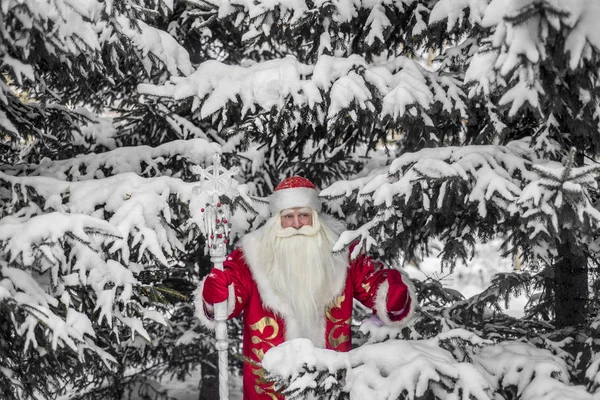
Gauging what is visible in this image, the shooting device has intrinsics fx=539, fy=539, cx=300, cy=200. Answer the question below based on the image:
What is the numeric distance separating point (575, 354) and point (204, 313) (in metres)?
2.47

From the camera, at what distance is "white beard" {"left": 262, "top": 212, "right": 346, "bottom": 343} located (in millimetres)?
3811

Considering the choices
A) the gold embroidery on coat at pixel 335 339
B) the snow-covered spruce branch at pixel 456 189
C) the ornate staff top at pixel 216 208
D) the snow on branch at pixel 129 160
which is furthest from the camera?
the snow on branch at pixel 129 160

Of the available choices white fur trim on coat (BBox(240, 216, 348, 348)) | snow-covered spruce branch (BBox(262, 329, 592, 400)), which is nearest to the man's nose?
white fur trim on coat (BBox(240, 216, 348, 348))

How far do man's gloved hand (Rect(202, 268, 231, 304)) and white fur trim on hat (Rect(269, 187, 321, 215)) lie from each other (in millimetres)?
667

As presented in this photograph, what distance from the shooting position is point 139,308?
3.49m

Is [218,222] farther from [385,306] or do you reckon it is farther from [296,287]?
[385,306]

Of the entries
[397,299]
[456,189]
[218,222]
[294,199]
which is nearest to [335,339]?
[397,299]

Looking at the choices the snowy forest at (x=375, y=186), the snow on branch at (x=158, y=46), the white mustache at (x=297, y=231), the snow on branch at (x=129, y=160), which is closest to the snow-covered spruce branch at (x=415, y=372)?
the snowy forest at (x=375, y=186)

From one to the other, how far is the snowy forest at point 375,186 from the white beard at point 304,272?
0.41 m

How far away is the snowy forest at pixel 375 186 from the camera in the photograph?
235 centimetres

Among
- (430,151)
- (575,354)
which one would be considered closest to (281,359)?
(430,151)

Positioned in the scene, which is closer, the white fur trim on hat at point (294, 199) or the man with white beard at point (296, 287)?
the man with white beard at point (296, 287)

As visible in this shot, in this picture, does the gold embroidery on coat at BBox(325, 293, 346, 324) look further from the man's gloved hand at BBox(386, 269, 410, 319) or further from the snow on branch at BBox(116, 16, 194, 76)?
the snow on branch at BBox(116, 16, 194, 76)

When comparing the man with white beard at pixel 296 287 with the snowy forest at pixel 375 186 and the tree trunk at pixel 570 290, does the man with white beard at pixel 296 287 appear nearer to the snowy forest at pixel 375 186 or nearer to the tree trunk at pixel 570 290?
the snowy forest at pixel 375 186
